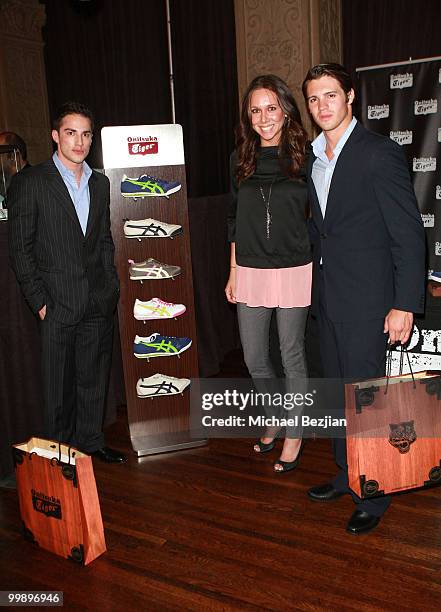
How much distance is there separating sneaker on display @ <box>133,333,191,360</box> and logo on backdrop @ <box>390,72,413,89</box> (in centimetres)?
275

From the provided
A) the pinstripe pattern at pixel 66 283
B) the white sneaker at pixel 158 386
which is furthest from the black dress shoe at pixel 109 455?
the white sneaker at pixel 158 386

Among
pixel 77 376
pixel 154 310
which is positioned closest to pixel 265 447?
pixel 154 310

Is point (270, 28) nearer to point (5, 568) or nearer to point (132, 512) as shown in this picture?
point (132, 512)

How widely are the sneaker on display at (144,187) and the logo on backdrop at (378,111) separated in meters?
2.39

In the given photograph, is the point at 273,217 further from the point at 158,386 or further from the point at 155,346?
the point at 158,386

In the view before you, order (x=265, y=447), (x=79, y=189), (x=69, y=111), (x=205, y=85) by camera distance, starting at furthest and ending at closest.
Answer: (x=205, y=85)
(x=265, y=447)
(x=79, y=189)
(x=69, y=111)

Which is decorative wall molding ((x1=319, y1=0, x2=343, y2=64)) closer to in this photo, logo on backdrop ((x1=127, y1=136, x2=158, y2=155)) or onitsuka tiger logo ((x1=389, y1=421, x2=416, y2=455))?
logo on backdrop ((x1=127, y1=136, x2=158, y2=155))

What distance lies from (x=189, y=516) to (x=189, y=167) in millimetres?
4128

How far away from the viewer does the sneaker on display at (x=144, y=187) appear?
104 inches

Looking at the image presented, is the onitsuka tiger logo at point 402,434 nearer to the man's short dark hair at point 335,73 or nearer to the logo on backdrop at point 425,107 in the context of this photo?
the man's short dark hair at point 335,73

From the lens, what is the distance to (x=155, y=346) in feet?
9.17

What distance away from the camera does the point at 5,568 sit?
2039 mm

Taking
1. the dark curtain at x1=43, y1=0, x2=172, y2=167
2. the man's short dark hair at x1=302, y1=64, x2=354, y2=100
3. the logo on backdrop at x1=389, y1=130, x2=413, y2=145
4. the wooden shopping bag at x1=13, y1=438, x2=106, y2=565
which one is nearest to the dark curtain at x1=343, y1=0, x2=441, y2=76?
the logo on backdrop at x1=389, y1=130, x2=413, y2=145

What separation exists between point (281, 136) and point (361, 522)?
1532mm
